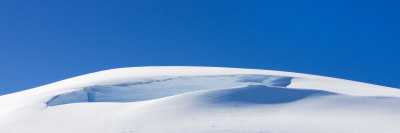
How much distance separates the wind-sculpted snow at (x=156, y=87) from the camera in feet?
36.9

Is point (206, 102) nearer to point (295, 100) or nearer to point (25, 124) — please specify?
point (295, 100)

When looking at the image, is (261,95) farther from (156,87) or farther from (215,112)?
(156,87)

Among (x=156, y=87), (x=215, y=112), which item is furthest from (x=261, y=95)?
(x=156, y=87)

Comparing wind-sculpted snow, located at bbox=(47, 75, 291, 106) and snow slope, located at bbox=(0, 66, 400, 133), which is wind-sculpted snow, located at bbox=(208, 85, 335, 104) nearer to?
snow slope, located at bbox=(0, 66, 400, 133)

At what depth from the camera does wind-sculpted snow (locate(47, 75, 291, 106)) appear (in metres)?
11.2

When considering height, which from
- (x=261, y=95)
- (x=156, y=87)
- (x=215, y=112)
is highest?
(x=156, y=87)

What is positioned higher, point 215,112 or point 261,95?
point 261,95

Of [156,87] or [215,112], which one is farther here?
[156,87]

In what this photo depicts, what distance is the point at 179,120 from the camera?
8758mm

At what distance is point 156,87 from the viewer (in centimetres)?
1261

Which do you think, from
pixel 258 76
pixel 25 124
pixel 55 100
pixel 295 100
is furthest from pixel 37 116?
pixel 258 76

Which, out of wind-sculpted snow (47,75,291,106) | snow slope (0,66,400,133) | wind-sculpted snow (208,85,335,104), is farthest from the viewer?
wind-sculpted snow (47,75,291,106)

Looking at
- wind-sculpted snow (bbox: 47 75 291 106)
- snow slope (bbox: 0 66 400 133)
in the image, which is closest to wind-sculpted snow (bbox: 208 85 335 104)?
snow slope (bbox: 0 66 400 133)

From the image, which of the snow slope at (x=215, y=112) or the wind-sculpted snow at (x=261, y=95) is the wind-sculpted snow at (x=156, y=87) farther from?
the wind-sculpted snow at (x=261, y=95)
